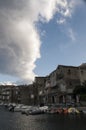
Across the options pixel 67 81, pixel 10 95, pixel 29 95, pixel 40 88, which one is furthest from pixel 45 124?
pixel 10 95

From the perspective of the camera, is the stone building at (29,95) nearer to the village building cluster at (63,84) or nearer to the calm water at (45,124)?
the village building cluster at (63,84)

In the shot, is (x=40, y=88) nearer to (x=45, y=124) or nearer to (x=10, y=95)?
(x=10, y=95)

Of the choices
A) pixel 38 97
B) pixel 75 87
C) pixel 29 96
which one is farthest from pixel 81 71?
pixel 29 96

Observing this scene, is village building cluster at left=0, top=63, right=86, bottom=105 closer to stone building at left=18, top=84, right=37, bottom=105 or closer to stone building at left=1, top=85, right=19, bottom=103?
stone building at left=18, top=84, right=37, bottom=105

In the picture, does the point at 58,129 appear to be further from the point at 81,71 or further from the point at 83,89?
the point at 81,71

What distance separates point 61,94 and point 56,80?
9205 millimetres

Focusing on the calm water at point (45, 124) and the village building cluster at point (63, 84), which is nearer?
the calm water at point (45, 124)

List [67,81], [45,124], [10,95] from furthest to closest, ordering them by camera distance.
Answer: [10,95] → [67,81] → [45,124]

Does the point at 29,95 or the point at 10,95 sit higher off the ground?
the point at 10,95

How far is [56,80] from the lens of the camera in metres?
98.9

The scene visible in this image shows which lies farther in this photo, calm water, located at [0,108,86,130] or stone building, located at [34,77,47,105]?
stone building, located at [34,77,47,105]

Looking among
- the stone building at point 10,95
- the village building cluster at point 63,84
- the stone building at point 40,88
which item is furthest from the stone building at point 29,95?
the stone building at point 10,95

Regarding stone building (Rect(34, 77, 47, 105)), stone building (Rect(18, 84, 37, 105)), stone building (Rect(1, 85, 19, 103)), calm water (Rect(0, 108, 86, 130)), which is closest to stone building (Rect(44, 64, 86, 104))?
stone building (Rect(34, 77, 47, 105))

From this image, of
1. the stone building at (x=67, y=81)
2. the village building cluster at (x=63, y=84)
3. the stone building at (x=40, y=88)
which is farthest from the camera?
the stone building at (x=40, y=88)
